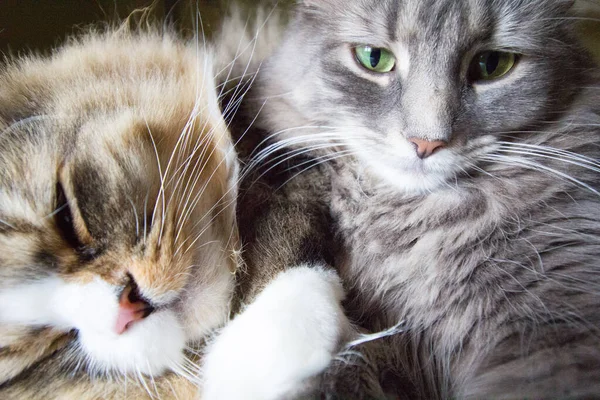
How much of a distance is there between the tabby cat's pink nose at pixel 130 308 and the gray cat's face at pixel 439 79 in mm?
479

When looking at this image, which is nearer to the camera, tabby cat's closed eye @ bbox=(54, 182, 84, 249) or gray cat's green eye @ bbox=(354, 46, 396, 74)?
tabby cat's closed eye @ bbox=(54, 182, 84, 249)

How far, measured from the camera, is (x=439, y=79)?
0.88m

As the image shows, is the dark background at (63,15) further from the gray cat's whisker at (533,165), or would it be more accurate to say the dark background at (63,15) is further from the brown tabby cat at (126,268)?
the gray cat's whisker at (533,165)

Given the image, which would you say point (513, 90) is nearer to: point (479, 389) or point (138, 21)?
point (479, 389)

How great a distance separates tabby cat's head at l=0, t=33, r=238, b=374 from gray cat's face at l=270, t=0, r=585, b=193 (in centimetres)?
28

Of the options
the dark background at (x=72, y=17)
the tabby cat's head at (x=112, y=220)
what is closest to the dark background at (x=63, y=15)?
the dark background at (x=72, y=17)

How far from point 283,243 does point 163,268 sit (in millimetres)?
231

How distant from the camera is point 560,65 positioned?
952 millimetres

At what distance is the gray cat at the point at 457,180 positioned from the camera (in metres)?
0.81

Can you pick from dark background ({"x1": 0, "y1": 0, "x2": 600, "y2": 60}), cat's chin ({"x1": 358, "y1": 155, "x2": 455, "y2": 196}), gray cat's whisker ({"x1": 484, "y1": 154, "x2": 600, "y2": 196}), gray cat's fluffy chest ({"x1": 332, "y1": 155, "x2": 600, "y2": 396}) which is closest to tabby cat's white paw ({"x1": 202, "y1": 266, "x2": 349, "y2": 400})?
gray cat's fluffy chest ({"x1": 332, "y1": 155, "x2": 600, "y2": 396})

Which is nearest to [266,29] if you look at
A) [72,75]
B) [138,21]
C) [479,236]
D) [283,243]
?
[138,21]

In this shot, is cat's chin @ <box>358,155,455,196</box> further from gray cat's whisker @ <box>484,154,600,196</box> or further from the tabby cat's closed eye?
the tabby cat's closed eye

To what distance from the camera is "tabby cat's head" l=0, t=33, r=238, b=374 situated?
785 mm

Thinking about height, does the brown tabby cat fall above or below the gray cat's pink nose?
below
